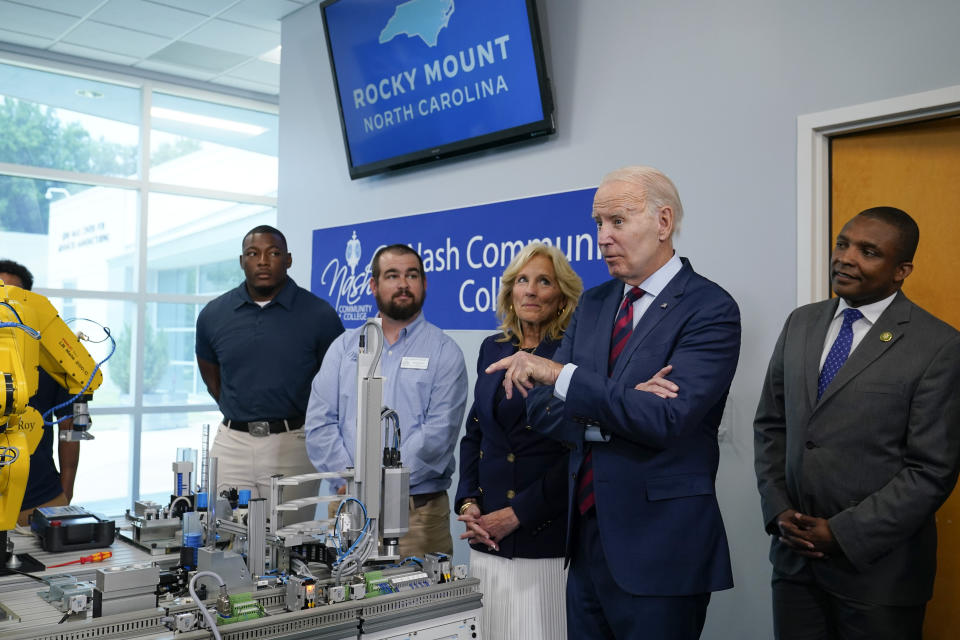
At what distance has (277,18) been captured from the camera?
205 inches

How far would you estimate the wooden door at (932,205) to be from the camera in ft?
7.75

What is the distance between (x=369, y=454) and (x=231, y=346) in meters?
1.90

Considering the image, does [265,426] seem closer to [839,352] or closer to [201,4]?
[839,352]

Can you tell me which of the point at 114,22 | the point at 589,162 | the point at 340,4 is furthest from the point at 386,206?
the point at 114,22

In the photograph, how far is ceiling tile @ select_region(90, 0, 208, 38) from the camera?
5.04m

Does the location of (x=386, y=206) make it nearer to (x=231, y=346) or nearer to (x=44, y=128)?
(x=231, y=346)

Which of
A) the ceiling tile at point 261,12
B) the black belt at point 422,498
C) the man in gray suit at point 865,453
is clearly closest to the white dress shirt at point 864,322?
the man in gray suit at point 865,453

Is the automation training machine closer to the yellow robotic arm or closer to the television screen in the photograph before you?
the yellow robotic arm

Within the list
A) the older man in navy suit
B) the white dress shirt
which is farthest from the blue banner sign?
the older man in navy suit

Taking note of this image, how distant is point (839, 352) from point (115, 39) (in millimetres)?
5467

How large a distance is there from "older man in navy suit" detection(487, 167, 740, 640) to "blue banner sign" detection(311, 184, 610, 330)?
51.3 inches

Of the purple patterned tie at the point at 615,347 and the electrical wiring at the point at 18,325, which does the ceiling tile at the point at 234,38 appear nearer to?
the electrical wiring at the point at 18,325

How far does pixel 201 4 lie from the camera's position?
16.3ft

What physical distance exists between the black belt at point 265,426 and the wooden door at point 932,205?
2412 mm
